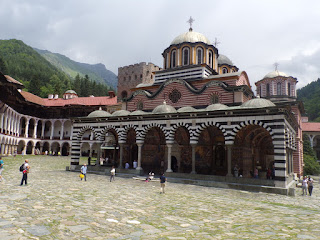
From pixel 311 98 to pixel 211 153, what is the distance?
251ft

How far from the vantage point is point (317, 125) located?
175 feet

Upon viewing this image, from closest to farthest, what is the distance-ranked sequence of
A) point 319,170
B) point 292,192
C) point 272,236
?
point 272,236
point 292,192
point 319,170

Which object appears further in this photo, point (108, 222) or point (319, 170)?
point (319, 170)

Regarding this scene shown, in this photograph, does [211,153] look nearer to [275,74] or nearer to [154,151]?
[154,151]

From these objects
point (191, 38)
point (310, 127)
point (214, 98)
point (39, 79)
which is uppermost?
point (39, 79)

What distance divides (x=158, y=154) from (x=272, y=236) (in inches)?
683

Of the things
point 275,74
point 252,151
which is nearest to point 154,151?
point 252,151

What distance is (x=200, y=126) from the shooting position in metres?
18.1

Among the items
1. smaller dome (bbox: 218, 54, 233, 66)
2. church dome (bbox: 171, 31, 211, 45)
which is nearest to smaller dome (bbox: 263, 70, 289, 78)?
smaller dome (bbox: 218, 54, 233, 66)

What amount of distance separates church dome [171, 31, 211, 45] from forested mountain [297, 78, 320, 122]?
5501 cm

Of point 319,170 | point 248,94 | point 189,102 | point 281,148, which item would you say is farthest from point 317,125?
point 281,148

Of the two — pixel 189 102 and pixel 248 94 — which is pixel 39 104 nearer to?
pixel 189 102

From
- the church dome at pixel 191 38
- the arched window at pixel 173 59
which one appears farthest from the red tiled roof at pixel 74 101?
the church dome at pixel 191 38

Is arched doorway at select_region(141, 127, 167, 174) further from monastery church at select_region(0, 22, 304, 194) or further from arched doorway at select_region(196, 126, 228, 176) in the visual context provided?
arched doorway at select_region(196, 126, 228, 176)
